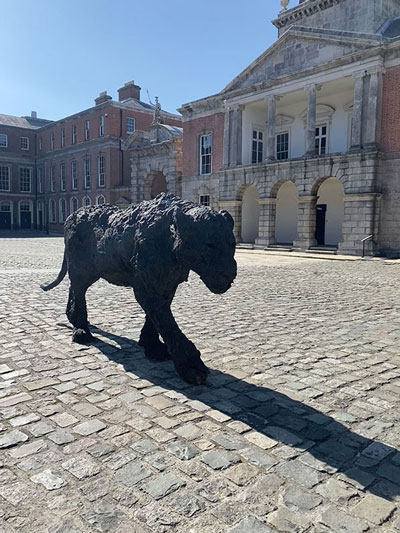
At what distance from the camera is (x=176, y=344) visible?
3912 mm

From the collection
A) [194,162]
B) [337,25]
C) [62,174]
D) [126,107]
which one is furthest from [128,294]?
[62,174]

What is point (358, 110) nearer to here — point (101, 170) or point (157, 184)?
point (157, 184)

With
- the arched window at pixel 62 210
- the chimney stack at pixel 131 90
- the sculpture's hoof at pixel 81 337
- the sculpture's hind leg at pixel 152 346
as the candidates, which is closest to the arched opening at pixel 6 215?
the arched window at pixel 62 210

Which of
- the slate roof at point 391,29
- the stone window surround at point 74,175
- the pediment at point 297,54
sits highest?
the slate roof at point 391,29

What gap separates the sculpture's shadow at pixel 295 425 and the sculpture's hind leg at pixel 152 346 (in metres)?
0.09

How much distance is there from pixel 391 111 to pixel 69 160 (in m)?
32.9

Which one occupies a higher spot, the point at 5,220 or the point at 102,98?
the point at 102,98

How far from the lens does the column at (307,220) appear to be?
2319cm

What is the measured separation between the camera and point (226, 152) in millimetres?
27312

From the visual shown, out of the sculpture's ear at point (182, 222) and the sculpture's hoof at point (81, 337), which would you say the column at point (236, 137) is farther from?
the sculpture's ear at point (182, 222)

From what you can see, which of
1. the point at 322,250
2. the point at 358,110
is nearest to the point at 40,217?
the point at 322,250

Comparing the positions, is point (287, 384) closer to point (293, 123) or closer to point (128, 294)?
point (128, 294)

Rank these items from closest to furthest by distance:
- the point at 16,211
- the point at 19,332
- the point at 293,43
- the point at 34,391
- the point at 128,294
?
the point at 34,391 → the point at 19,332 → the point at 128,294 → the point at 293,43 → the point at 16,211

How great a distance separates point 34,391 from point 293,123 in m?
26.6
